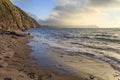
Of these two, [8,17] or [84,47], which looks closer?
[84,47]

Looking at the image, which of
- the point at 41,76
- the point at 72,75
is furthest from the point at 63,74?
the point at 41,76

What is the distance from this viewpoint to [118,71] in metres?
11.3

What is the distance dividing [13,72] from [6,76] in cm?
81

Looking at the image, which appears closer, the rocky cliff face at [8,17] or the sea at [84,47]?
the sea at [84,47]

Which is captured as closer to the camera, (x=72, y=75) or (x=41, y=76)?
(x=41, y=76)

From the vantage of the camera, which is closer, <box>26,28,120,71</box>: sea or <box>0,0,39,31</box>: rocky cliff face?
<box>26,28,120,71</box>: sea

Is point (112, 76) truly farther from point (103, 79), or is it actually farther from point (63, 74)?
point (63, 74)

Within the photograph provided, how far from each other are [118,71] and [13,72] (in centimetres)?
589

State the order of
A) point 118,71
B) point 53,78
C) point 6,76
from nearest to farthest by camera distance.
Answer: point 6,76 → point 53,78 → point 118,71

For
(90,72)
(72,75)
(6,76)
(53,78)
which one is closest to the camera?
(6,76)

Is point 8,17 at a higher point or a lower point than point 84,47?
higher

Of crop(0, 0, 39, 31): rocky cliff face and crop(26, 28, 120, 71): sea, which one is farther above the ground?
crop(0, 0, 39, 31): rocky cliff face

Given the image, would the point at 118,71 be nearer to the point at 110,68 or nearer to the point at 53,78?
the point at 110,68

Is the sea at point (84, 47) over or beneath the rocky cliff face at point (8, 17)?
beneath
